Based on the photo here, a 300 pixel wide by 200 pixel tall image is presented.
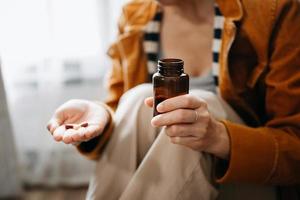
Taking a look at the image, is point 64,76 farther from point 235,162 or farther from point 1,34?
point 235,162

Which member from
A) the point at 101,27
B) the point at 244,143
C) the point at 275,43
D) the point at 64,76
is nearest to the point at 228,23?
the point at 275,43

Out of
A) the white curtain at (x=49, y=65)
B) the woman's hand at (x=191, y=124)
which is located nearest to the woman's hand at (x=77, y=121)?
the woman's hand at (x=191, y=124)


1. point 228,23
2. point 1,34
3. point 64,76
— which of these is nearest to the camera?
point 228,23

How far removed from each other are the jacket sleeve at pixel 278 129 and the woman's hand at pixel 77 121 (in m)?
0.25

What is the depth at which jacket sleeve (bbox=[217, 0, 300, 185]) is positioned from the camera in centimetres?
71

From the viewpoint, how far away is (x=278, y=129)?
0.77 m

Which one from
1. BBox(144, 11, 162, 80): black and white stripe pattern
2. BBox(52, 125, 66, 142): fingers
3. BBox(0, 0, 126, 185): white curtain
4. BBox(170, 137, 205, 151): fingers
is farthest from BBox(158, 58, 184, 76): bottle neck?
BBox(0, 0, 126, 185): white curtain

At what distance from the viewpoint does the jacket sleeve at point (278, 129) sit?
2.33ft

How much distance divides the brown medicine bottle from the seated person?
0.01m

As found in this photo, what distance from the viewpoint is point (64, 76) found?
4.66ft

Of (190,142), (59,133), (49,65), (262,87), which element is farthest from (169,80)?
(49,65)

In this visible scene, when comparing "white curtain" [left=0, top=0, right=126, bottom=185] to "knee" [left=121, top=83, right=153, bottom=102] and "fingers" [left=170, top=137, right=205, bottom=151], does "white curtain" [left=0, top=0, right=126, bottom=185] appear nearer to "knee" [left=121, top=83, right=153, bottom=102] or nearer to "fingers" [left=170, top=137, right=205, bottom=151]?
"knee" [left=121, top=83, right=153, bottom=102]

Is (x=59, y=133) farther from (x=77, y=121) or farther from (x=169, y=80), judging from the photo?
(x=169, y=80)

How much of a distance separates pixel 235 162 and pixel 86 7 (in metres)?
0.87
